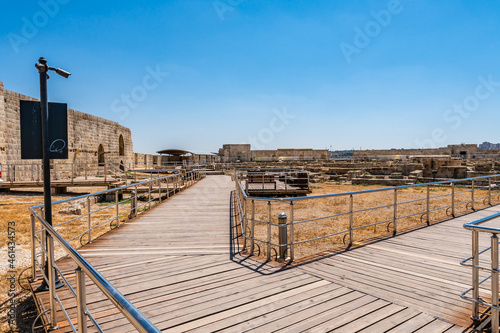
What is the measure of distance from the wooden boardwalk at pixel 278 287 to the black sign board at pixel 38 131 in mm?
1751

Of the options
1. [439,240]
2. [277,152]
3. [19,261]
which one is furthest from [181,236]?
[277,152]

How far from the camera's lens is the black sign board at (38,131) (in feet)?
12.9

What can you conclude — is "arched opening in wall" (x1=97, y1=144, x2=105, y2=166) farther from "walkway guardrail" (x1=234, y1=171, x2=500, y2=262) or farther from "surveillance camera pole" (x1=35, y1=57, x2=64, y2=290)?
"surveillance camera pole" (x1=35, y1=57, x2=64, y2=290)

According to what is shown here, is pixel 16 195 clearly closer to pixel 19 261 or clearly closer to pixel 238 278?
pixel 19 261

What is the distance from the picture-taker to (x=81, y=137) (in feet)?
70.8

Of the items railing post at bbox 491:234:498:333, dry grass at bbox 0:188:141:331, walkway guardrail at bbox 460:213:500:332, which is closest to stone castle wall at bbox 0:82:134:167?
dry grass at bbox 0:188:141:331

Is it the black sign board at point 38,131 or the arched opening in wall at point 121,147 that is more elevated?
the arched opening in wall at point 121,147

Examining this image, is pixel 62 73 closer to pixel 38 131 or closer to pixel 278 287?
pixel 38 131

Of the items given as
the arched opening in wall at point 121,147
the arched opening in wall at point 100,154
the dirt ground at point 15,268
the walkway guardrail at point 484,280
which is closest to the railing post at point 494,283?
the walkway guardrail at point 484,280

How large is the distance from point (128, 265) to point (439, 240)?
564cm

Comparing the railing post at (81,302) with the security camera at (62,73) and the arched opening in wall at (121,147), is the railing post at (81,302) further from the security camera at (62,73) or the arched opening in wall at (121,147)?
the arched opening in wall at (121,147)

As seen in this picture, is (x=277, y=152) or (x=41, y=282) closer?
(x=41, y=282)

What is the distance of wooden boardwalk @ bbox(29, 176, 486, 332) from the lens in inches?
113

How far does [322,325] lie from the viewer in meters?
2.78
